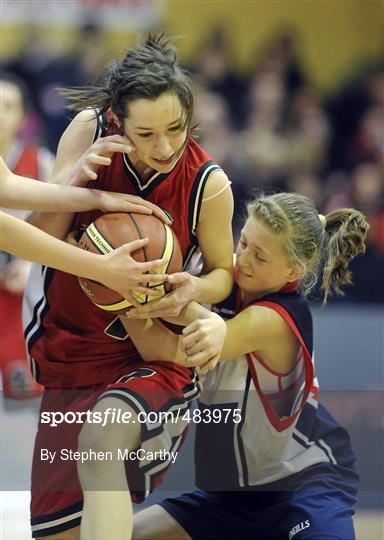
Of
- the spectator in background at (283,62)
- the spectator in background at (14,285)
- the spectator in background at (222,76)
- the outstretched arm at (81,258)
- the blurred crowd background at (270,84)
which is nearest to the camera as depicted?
the outstretched arm at (81,258)

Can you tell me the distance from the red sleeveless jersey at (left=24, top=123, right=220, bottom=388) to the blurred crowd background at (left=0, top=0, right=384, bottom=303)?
294 cm

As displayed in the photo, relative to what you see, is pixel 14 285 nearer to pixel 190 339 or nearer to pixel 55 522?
pixel 55 522

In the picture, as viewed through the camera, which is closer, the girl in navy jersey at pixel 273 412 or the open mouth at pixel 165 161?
the open mouth at pixel 165 161

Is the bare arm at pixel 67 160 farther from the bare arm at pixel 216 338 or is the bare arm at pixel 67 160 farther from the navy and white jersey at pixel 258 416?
the navy and white jersey at pixel 258 416

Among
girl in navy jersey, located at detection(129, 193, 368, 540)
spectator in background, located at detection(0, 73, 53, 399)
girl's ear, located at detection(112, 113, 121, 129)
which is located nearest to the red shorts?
girl in navy jersey, located at detection(129, 193, 368, 540)

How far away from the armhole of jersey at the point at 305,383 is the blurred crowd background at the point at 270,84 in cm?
262

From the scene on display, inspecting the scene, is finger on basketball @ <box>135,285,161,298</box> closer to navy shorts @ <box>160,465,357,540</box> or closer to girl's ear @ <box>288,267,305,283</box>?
girl's ear @ <box>288,267,305,283</box>

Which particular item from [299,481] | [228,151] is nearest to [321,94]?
[228,151]

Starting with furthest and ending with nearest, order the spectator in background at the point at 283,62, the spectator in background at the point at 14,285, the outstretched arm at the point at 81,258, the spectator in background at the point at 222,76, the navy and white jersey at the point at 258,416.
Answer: the spectator in background at the point at 283,62
the spectator in background at the point at 222,76
the spectator in background at the point at 14,285
the navy and white jersey at the point at 258,416
the outstretched arm at the point at 81,258

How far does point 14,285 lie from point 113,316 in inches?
81.3

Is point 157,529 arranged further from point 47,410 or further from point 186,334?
point 186,334

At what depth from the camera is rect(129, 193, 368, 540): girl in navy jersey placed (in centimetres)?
307

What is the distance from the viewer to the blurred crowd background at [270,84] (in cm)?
670

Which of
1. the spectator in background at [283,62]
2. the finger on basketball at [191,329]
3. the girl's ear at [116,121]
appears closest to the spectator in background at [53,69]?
the spectator in background at [283,62]
